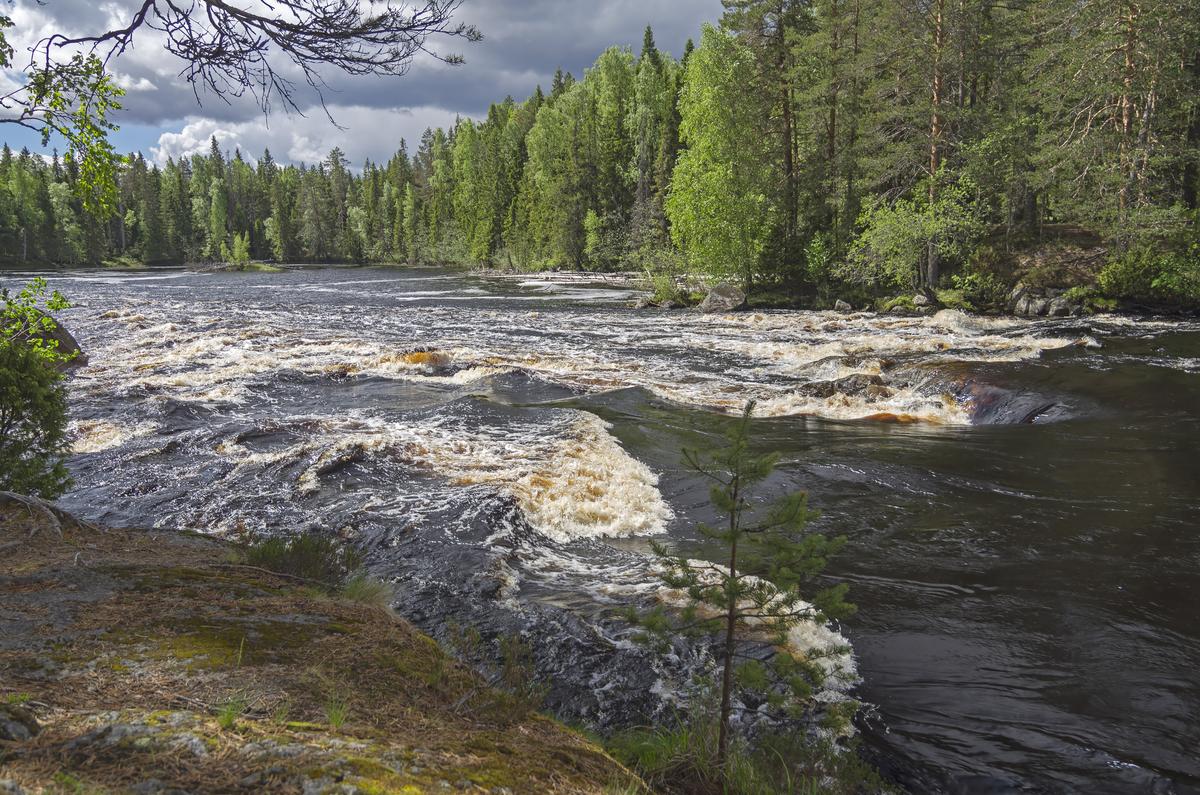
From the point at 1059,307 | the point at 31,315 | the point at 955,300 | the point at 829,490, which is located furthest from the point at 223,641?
the point at 955,300

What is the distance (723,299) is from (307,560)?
1004 inches

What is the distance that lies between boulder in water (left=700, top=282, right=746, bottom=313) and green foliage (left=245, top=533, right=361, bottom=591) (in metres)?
24.5

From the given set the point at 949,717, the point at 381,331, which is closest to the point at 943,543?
the point at 949,717

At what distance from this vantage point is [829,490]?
8.62 metres

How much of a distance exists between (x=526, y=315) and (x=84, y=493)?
21.3 metres

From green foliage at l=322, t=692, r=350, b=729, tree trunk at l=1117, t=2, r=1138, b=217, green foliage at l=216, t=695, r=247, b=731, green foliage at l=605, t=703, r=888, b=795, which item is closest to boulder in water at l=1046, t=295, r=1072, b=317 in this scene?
tree trunk at l=1117, t=2, r=1138, b=217

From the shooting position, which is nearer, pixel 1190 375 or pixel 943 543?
pixel 943 543

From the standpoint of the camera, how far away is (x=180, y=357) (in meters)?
17.9

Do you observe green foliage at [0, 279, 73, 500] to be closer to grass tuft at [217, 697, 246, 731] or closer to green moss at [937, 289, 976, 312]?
grass tuft at [217, 697, 246, 731]

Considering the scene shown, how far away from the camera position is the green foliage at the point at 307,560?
19.1 feet

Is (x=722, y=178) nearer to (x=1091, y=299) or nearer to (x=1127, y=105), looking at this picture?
(x=1127, y=105)

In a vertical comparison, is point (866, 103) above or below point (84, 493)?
above

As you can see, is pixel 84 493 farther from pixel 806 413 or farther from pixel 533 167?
pixel 533 167

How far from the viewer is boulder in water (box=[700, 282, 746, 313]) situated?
2917cm
